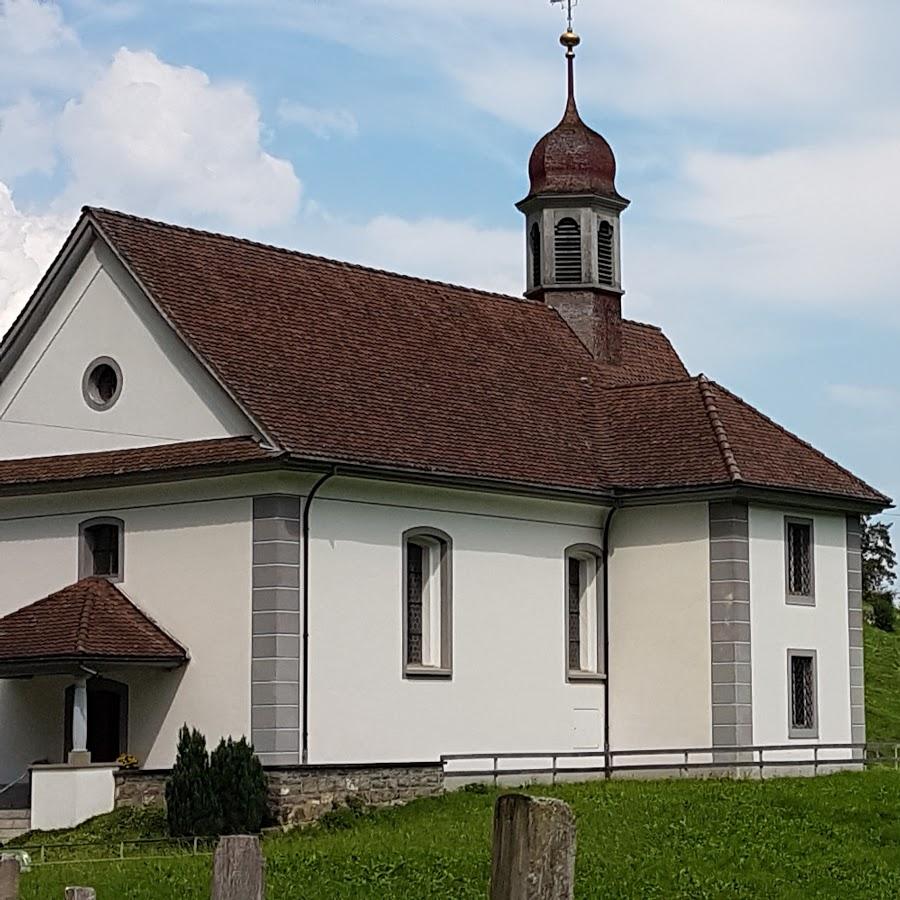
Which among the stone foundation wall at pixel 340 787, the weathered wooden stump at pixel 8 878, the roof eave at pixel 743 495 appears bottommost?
the stone foundation wall at pixel 340 787

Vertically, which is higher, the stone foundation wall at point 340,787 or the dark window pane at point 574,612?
the dark window pane at point 574,612

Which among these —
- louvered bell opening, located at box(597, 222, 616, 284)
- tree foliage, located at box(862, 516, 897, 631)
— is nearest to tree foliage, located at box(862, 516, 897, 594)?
tree foliage, located at box(862, 516, 897, 631)

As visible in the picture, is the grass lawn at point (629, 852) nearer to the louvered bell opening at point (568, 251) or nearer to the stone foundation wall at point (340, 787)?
the stone foundation wall at point (340, 787)

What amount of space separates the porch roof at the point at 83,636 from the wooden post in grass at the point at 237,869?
19.1 metres

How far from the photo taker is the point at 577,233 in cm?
3944

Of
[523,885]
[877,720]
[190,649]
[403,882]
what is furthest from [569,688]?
[523,885]

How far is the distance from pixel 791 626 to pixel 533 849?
2583cm

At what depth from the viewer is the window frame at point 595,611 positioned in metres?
32.7

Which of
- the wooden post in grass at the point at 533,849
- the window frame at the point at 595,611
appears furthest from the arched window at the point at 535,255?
the wooden post in grass at the point at 533,849

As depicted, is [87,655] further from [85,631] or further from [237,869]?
[237,869]

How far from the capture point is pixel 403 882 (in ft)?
68.2

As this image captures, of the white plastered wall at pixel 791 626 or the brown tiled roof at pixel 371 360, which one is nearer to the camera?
the brown tiled roof at pixel 371 360

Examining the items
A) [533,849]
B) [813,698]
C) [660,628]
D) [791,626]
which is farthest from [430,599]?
[533,849]

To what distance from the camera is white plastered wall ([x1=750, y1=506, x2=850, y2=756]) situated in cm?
3244
